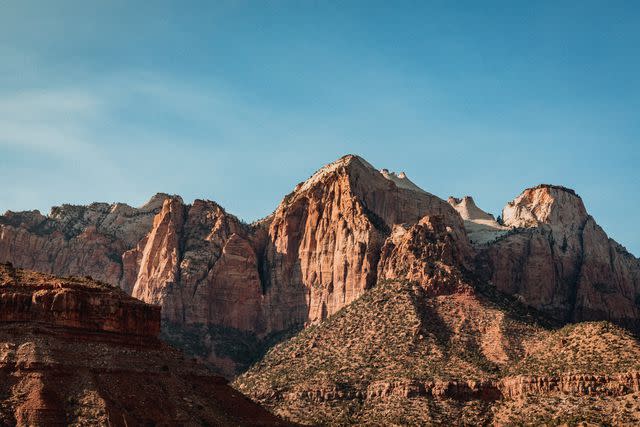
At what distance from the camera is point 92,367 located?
411 feet

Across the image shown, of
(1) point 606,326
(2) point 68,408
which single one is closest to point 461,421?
(1) point 606,326

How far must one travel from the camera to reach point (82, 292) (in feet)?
431

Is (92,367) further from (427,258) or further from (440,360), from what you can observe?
(427,258)

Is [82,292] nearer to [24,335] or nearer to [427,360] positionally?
[24,335]

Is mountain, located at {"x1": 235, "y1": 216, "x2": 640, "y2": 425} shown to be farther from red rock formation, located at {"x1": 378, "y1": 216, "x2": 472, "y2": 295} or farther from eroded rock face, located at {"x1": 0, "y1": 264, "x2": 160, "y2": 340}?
eroded rock face, located at {"x1": 0, "y1": 264, "x2": 160, "y2": 340}

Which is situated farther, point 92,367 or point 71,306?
point 71,306

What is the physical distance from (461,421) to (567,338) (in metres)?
22.1

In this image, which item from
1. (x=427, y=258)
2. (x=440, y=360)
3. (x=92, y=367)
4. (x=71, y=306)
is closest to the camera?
(x=92, y=367)

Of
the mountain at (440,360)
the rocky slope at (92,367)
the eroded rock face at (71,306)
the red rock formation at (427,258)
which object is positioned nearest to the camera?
the rocky slope at (92,367)

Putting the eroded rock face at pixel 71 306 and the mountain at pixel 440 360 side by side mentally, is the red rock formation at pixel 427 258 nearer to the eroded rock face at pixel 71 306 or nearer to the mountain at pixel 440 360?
the mountain at pixel 440 360

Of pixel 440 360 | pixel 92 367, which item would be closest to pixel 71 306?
pixel 92 367

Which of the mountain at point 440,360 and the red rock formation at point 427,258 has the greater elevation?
the red rock formation at point 427,258

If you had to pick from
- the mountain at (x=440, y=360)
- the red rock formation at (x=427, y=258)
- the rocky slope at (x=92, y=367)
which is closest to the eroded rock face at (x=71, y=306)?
the rocky slope at (x=92, y=367)

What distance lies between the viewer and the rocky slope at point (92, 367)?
11744cm
